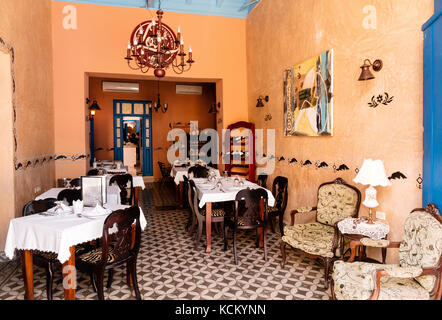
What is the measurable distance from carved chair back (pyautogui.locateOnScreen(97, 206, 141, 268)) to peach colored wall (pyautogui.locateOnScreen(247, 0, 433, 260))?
2.94 meters

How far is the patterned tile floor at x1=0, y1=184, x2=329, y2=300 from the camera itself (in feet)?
11.0

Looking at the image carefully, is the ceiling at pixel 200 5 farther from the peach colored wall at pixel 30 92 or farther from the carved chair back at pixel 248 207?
the carved chair back at pixel 248 207

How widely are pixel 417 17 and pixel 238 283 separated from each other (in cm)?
357

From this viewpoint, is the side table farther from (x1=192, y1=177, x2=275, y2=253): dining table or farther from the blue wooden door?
(x1=192, y1=177, x2=275, y2=253): dining table

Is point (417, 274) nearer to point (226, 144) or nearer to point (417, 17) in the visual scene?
point (417, 17)

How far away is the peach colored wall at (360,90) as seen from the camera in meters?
3.31

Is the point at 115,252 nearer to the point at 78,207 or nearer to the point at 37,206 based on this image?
the point at 78,207

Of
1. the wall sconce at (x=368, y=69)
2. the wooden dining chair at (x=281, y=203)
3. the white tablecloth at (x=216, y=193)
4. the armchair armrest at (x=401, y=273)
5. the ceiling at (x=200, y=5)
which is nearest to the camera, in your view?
the armchair armrest at (x=401, y=273)

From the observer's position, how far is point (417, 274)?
2365 mm

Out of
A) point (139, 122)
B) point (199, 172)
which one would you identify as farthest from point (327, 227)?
point (139, 122)

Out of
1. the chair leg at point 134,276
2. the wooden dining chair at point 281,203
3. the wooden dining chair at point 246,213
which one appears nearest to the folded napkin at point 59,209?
the chair leg at point 134,276

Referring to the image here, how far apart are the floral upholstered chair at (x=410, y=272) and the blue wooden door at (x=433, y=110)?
1.25ft

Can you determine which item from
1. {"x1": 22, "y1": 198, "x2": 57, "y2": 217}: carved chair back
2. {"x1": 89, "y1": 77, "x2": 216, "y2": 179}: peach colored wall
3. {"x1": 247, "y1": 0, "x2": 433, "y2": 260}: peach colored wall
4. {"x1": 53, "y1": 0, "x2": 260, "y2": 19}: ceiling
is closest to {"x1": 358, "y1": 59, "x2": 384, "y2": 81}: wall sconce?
{"x1": 247, "y1": 0, "x2": 433, "y2": 260}: peach colored wall
